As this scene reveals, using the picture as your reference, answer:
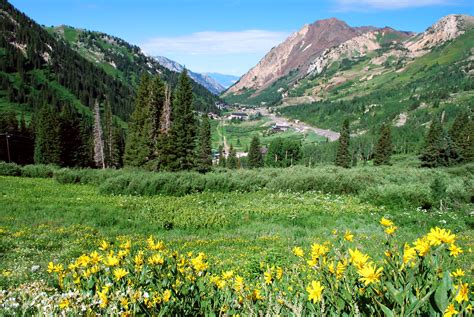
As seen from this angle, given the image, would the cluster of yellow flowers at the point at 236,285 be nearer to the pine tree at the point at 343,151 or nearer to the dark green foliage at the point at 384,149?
the pine tree at the point at 343,151

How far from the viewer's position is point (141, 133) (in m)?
48.9

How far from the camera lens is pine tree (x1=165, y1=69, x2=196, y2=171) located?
42156mm

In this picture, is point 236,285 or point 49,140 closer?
point 236,285

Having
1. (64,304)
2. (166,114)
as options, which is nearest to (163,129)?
(166,114)

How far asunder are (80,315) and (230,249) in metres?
10.2

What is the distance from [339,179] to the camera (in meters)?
Answer: 31.6

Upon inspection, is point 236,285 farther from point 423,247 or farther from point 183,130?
point 183,130

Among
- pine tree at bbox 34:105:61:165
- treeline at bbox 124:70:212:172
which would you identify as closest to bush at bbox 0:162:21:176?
treeline at bbox 124:70:212:172

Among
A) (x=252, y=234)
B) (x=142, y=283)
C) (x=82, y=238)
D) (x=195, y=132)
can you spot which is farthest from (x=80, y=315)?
(x=195, y=132)

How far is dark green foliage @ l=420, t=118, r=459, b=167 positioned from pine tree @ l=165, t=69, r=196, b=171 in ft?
200

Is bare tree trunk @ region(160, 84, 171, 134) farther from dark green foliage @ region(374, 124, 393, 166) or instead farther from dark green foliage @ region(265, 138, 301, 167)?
dark green foliage @ region(265, 138, 301, 167)

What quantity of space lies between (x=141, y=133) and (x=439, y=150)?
65.9 m

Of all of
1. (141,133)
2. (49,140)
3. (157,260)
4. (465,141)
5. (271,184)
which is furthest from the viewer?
(465,141)

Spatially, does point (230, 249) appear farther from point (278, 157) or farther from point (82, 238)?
point (278, 157)
